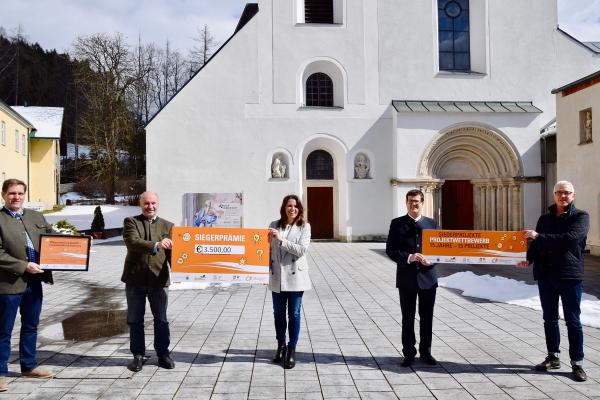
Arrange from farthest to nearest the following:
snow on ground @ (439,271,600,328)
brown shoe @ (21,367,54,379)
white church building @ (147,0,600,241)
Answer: white church building @ (147,0,600,241) < snow on ground @ (439,271,600,328) < brown shoe @ (21,367,54,379)

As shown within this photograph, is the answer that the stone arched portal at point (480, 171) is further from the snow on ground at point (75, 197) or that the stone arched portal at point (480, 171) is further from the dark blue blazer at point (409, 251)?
the snow on ground at point (75, 197)

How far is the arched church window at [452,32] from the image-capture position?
896 inches

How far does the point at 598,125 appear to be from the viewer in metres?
15.4

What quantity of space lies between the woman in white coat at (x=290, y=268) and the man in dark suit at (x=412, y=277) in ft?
3.28

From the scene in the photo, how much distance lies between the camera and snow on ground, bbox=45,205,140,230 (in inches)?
1241

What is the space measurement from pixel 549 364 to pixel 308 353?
103 inches

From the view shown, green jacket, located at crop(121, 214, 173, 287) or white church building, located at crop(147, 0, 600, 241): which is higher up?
white church building, located at crop(147, 0, 600, 241)

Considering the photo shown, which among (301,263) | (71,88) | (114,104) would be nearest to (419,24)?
(301,263)

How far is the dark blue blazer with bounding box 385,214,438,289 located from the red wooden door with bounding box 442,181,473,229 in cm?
1844

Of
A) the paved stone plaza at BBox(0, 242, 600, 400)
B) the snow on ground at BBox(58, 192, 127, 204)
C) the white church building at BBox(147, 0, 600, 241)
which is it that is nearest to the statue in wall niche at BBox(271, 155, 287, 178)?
the white church building at BBox(147, 0, 600, 241)

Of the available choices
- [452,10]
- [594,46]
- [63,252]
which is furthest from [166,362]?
[594,46]

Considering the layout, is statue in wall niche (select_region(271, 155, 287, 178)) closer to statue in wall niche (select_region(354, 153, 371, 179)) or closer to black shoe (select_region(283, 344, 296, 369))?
statue in wall niche (select_region(354, 153, 371, 179))

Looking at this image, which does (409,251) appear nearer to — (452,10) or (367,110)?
(367,110)

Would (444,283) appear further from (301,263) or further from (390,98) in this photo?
(390,98)
